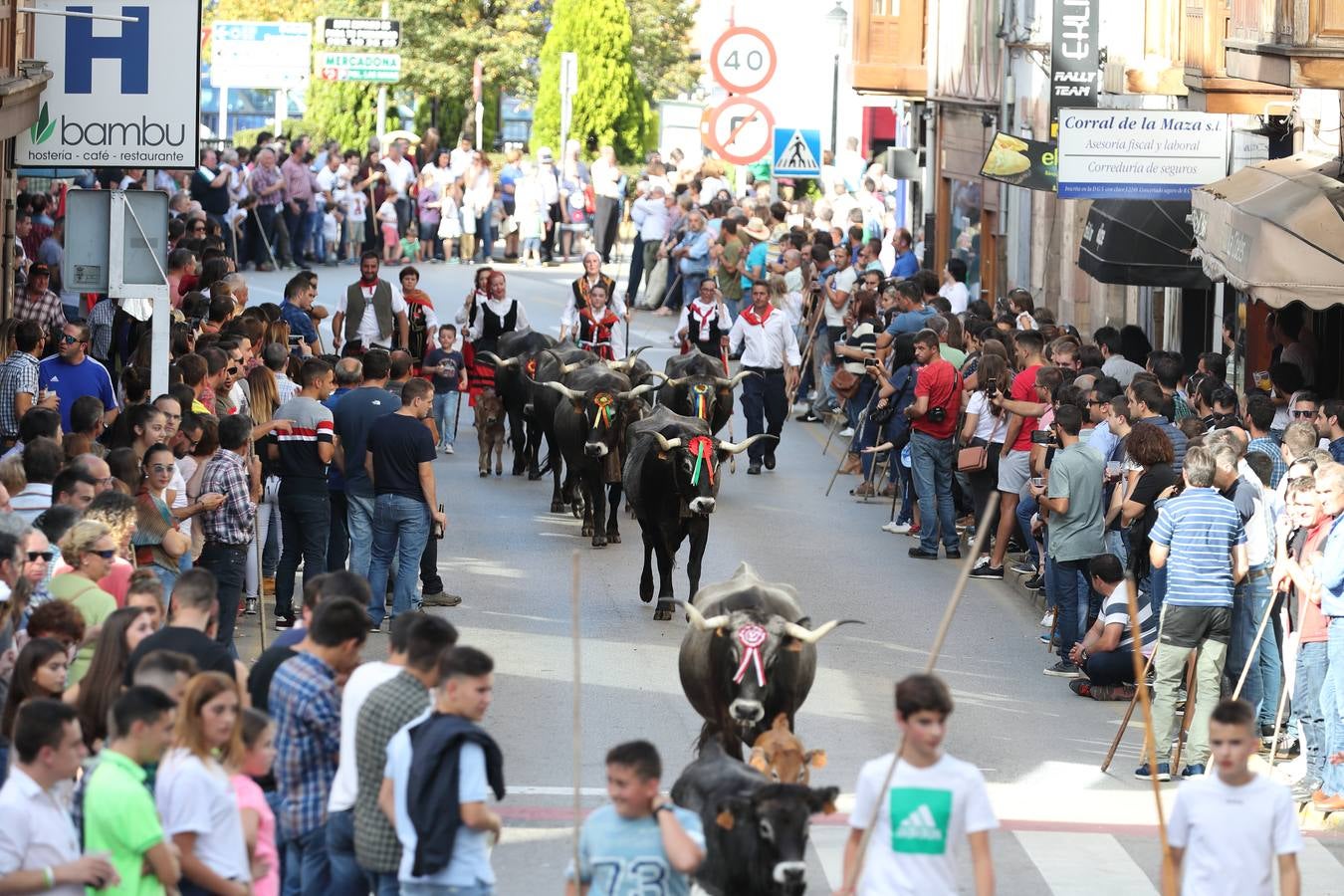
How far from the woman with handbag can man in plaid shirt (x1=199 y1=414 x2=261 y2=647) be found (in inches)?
272

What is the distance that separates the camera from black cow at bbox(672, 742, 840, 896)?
8.61 meters

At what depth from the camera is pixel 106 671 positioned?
29.4ft

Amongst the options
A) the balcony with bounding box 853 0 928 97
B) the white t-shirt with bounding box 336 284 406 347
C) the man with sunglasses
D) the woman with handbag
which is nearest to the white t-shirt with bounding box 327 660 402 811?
the man with sunglasses

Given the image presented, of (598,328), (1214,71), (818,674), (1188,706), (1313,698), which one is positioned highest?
(1214,71)

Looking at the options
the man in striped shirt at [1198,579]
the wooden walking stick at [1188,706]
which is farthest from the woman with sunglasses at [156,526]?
the wooden walking stick at [1188,706]

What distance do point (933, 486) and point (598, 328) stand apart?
227 inches

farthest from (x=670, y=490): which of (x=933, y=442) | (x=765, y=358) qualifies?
(x=765, y=358)

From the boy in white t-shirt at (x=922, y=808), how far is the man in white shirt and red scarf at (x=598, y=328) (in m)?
16.5

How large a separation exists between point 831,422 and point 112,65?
13311 mm

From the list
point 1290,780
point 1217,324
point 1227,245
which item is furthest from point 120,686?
point 1217,324

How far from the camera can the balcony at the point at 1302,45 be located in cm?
1614

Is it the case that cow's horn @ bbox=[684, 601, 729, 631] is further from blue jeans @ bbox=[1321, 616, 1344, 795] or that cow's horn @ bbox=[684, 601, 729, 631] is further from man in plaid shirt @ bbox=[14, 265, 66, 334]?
man in plaid shirt @ bbox=[14, 265, 66, 334]

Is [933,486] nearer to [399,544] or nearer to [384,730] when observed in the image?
[399,544]

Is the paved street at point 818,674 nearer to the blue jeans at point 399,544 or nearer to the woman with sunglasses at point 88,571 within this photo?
the blue jeans at point 399,544
